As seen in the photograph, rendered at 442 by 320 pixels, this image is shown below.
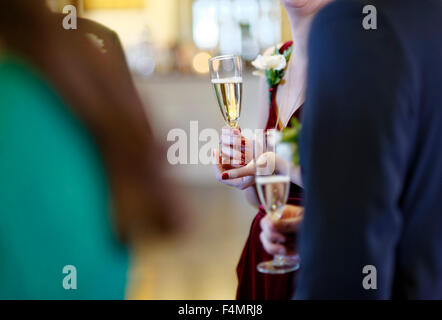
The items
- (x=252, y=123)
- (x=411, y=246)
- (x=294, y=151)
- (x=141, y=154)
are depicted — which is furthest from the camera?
(x=252, y=123)

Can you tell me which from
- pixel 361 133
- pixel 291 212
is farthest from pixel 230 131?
pixel 361 133

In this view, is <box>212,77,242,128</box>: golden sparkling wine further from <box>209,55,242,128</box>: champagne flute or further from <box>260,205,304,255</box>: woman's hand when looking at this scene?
<box>260,205,304,255</box>: woman's hand

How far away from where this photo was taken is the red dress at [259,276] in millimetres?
1491

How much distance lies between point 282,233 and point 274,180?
11cm

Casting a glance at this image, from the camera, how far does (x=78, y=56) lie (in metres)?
0.86

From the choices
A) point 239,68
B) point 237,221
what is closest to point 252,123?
point 237,221

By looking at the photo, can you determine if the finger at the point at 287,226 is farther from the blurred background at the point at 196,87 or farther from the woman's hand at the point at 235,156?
the blurred background at the point at 196,87

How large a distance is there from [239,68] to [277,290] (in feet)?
1.91

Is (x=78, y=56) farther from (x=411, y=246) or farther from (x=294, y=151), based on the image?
(x=411, y=246)

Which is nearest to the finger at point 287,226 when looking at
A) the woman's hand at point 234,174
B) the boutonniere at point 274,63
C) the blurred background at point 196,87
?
the woman's hand at point 234,174

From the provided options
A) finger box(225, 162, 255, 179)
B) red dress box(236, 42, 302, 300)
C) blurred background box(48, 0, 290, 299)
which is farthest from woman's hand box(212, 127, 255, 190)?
blurred background box(48, 0, 290, 299)

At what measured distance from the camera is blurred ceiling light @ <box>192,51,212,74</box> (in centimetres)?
765

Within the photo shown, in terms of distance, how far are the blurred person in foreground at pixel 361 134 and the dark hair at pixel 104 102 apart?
9.9 inches

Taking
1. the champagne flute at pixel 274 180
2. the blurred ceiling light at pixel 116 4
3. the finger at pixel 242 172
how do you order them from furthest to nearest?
the blurred ceiling light at pixel 116 4, the finger at pixel 242 172, the champagne flute at pixel 274 180
